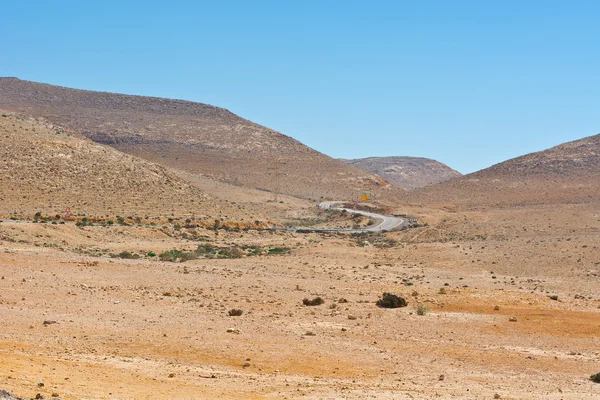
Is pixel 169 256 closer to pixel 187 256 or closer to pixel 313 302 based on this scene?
pixel 187 256

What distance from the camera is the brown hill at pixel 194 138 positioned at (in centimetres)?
13100

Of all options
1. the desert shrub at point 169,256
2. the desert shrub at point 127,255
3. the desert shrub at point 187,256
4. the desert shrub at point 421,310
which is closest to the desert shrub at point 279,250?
the desert shrub at point 187,256

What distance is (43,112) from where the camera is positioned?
141 meters

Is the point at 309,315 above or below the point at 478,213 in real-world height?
below

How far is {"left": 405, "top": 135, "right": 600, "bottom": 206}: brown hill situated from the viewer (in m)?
106

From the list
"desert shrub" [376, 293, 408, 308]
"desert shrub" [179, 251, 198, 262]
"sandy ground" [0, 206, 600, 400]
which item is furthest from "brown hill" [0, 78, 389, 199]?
"desert shrub" [376, 293, 408, 308]

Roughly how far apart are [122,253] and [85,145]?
37168mm

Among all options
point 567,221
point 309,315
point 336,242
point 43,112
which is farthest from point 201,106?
point 309,315

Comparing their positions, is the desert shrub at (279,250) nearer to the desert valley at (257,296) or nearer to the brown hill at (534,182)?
the desert valley at (257,296)

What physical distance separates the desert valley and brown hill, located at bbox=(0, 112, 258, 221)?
8.2 inches

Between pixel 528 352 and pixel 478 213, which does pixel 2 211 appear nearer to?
pixel 528 352

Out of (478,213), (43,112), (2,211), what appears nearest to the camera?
(2,211)

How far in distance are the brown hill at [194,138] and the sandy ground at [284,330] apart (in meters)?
92.6

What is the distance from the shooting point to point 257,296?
2416cm
